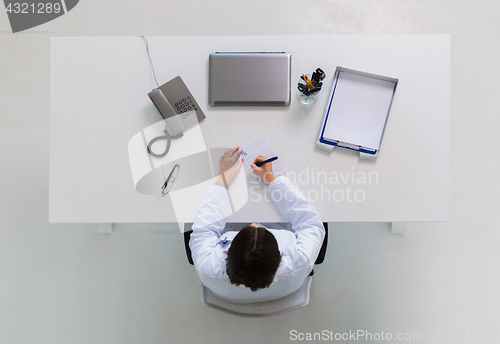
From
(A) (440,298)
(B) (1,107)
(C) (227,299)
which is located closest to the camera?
(C) (227,299)

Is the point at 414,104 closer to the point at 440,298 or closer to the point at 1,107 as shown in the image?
the point at 440,298

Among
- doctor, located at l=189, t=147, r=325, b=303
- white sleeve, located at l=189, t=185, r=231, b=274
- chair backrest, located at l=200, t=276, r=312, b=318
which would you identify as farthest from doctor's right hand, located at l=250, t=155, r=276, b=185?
chair backrest, located at l=200, t=276, r=312, b=318

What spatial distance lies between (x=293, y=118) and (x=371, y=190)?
0.39 metres

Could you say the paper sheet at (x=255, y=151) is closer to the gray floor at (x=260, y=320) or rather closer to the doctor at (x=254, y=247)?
the doctor at (x=254, y=247)

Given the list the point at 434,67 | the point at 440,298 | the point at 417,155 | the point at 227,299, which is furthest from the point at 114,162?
the point at 440,298

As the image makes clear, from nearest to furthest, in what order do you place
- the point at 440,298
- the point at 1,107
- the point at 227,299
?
the point at 227,299, the point at 440,298, the point at 1,107

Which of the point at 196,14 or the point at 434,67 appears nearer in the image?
the point at 434,67

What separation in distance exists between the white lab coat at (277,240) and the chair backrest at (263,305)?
2 centimetres

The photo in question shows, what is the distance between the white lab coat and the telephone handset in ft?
0.81

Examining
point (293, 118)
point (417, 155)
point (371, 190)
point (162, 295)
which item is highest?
point (293, 118)

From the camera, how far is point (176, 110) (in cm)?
123

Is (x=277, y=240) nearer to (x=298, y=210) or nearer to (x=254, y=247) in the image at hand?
(x=298, y=210)

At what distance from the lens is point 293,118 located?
1245 millimetres

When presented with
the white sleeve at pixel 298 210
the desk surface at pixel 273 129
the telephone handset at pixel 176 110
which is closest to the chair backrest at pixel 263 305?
the white sleeve at pixel 298 210
